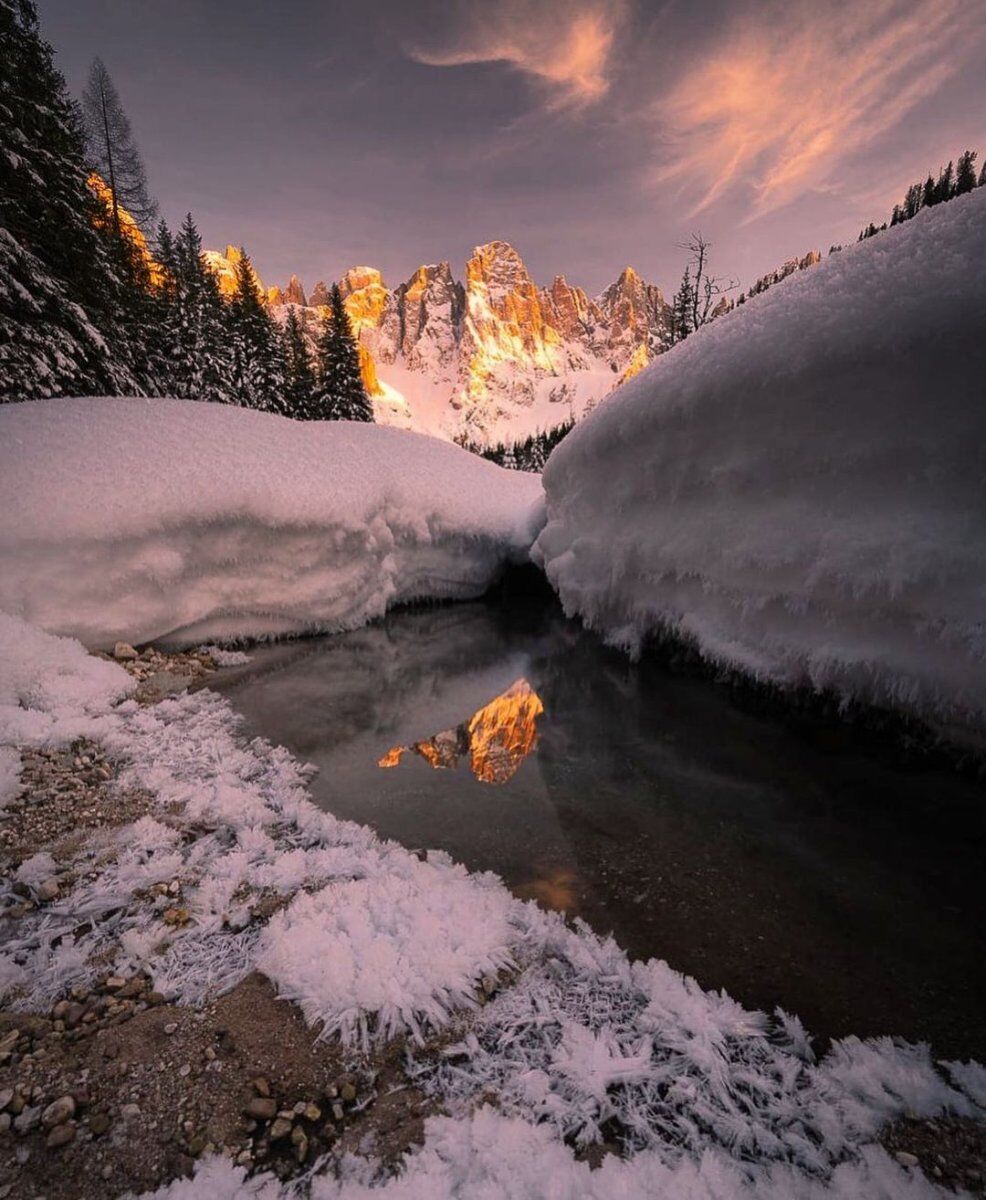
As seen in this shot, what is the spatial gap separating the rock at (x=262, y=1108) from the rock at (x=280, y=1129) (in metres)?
0.03

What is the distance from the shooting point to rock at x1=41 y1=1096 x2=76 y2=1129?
1.55m

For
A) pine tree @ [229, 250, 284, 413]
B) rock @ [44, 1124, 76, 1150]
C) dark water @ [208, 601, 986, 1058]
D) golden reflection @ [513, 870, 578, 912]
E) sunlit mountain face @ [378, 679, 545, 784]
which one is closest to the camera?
rock @ [44, 1124, 76, 1150]

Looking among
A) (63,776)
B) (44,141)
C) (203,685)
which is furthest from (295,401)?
(63,776)

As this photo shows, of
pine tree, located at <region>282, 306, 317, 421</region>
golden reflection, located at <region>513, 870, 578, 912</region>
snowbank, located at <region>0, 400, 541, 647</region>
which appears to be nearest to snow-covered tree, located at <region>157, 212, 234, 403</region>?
pine tree, located at <region>282, 306, 317, 421</region>

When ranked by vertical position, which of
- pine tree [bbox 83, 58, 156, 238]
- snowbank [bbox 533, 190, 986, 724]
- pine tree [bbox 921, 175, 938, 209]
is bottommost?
snowbank [bbox 533, 190, 986, 724]

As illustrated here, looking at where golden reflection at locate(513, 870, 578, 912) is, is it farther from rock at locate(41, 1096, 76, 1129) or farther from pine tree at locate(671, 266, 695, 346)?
pine tree at locate(671, 266, 695, 346)

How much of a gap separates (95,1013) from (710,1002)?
2.42 metres

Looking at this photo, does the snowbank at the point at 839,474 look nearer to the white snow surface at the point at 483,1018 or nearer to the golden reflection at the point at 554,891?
the white snow surface at the point at 483,1018

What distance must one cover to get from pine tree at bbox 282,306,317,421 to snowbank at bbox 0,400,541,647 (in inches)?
742

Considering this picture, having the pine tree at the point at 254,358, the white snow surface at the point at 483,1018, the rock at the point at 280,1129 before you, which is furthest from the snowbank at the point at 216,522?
the pine tree at the point at 254,358

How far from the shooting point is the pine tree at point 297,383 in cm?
2631

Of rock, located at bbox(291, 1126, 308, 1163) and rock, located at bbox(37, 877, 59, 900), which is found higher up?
rock, located at bbox(37, 877, 59, 900)

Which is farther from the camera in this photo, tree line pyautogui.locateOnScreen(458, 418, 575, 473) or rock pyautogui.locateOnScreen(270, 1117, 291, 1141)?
tree line pyautogui.locateOnScreen(458, 418, 575, 473)

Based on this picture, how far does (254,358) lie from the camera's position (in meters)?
24.1
